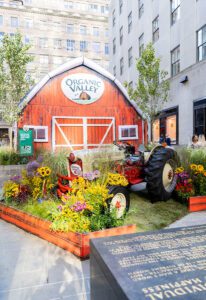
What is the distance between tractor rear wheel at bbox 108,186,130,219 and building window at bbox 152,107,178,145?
1350 cm

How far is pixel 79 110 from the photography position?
12.8 metres

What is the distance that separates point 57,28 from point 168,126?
103 ft

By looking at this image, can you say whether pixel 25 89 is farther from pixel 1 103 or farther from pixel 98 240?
pixel 98 240

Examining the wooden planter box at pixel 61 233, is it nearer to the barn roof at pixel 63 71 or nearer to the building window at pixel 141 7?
the barn roof at pixel 63 71

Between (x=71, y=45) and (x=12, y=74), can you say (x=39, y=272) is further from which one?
(x=71, y=45)

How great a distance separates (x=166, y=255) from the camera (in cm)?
192

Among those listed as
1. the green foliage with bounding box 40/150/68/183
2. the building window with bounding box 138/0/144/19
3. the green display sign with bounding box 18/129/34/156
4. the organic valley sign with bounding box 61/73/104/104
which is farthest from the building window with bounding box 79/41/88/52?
the green foliage with bounding box 40/150/68/183

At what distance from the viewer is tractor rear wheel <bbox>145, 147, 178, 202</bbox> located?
578cm

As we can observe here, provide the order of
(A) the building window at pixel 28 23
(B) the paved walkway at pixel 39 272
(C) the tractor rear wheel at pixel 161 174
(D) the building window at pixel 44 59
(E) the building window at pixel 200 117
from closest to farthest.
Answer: (B) the paved walkway at pixel 39 272 < (C) the tractor rear wheel at pixel 161 174 < (E) the building window at pixel 200 117 < (A) the building window at pixel 28 23 < (D) the building window at pixel 44 59

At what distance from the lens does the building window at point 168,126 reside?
58.6 ft

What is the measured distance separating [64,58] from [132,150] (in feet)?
127

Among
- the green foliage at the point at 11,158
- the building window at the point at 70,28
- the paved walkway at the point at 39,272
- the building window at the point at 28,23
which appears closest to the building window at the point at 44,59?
the building window at the point at 28,23

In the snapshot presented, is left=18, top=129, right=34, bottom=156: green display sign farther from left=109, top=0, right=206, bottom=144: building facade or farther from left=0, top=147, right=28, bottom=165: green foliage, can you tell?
left=109, top=0, right=206, bottom=144: building facade

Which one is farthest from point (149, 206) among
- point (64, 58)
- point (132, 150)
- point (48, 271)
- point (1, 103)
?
point (64, 58)
